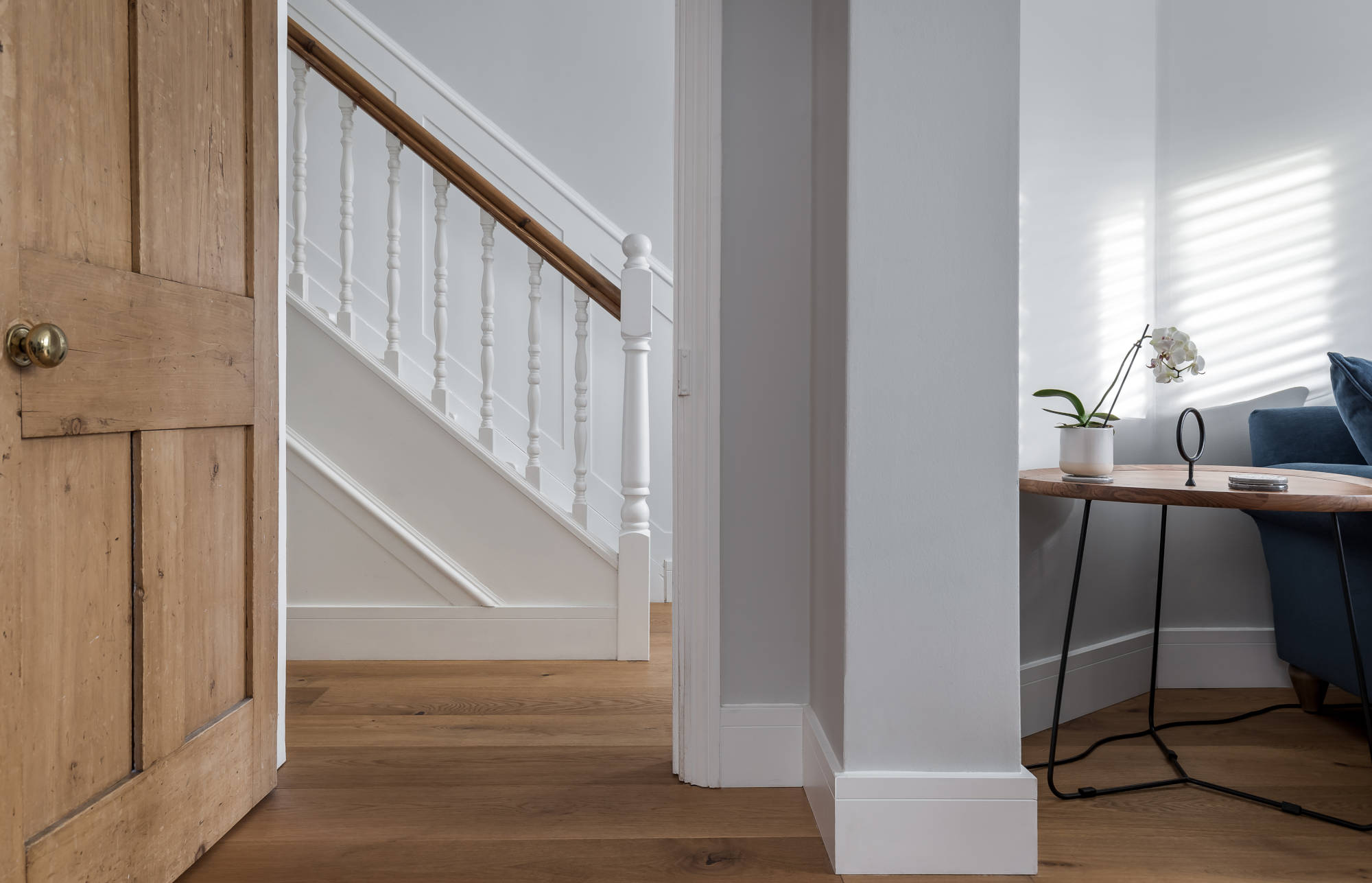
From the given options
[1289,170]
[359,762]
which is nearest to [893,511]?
[359,762]

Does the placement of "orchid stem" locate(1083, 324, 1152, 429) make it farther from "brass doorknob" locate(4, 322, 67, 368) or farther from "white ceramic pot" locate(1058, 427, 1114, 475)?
"brass doorknob" locate(4, 322, 67, 368)

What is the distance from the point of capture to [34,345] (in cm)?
91

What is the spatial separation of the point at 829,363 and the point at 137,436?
1084 mm

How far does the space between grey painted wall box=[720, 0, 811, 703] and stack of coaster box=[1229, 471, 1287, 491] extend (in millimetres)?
761

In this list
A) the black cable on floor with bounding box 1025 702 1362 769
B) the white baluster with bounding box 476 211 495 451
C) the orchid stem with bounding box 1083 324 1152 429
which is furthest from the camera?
the white baluster with bounding box 476 211 495 451

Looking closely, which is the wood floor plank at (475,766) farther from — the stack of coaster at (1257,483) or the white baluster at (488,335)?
the stack of coaster at (1257,483)

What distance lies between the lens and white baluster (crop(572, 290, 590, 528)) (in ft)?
8.15

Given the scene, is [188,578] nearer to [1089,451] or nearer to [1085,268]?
[1089,451]

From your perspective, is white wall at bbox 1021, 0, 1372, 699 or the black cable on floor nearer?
the black cable on floor

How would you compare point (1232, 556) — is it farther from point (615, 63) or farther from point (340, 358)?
point (615, 63)

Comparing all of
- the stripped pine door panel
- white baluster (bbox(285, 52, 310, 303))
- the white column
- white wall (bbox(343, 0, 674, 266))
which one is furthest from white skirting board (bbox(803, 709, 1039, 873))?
white wall (bbox(343, 0, 674, 266))

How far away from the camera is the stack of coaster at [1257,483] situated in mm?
1379

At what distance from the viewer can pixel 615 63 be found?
3.37 m

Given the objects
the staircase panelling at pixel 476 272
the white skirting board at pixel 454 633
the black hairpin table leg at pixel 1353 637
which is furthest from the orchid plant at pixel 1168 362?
the staircase panelling at pixel 476 272
